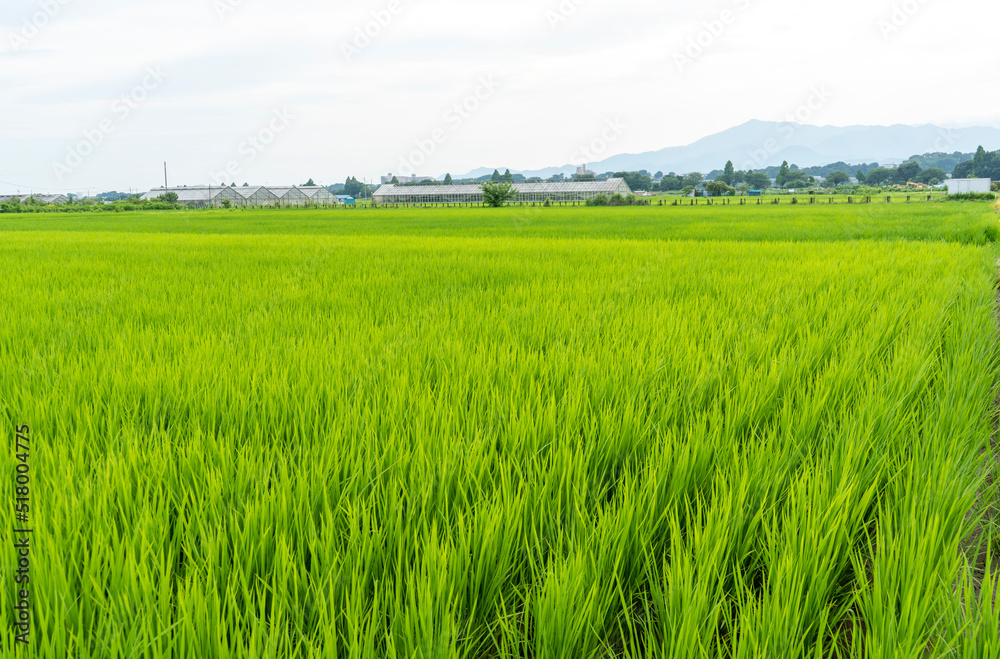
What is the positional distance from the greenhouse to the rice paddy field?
63.2 m

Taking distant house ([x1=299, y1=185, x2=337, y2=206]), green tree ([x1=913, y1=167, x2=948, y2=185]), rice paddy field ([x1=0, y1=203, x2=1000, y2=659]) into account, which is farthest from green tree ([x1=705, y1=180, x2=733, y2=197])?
rice paddy field ([x1=0, y1=203, x2=1000, y2=659])

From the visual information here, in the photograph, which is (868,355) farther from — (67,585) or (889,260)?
(889,260)

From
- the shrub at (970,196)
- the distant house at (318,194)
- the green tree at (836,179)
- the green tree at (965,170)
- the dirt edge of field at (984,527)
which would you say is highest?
the green tree at (965,170)

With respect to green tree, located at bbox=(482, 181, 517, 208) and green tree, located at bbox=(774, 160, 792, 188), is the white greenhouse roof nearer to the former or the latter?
green tree, located at bbox=(482, 181, 517, 208)

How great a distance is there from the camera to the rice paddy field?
92 centimetres

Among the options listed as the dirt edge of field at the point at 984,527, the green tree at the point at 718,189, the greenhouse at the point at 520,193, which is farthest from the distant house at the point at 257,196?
the dirt edge of field at the point at 984,527

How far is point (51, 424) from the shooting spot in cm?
177

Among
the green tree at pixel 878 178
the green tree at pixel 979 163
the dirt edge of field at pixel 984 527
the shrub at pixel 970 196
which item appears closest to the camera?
the dirt edge of field at pixel 984 527

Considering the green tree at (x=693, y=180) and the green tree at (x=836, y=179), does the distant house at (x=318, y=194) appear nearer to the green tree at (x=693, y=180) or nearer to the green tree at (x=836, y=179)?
the green tree at (x=693, y=180)

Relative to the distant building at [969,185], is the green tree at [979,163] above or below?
above

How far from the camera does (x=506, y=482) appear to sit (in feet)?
4.10

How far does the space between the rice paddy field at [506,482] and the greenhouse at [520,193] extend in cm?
6322

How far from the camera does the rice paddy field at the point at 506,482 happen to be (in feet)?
3.02

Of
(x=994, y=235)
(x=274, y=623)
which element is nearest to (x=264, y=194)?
(x=994, y=235)
